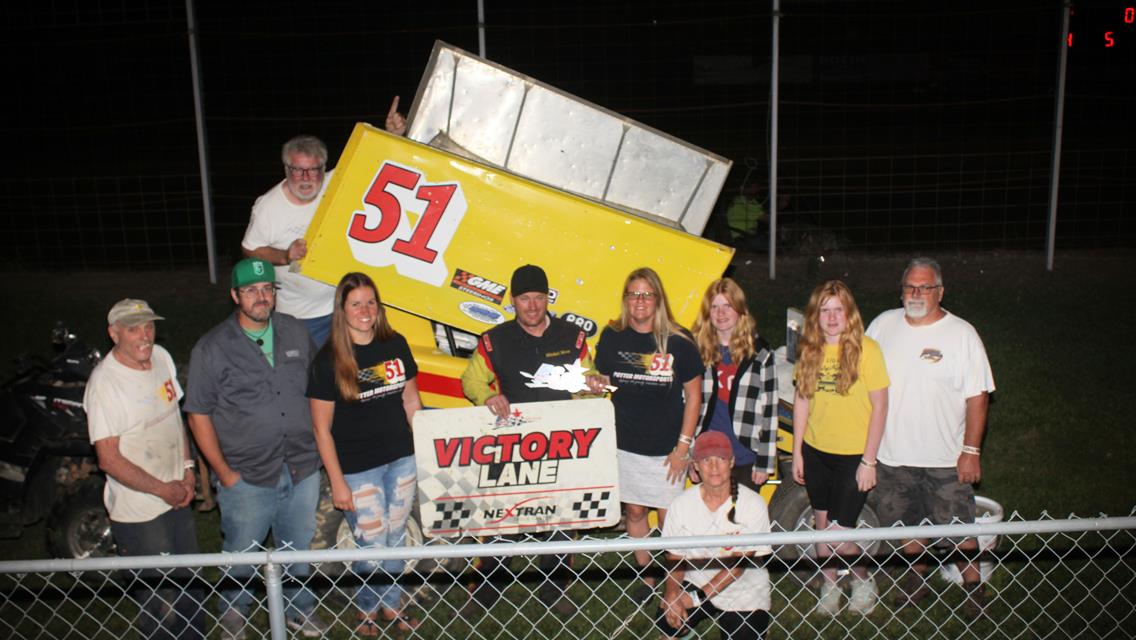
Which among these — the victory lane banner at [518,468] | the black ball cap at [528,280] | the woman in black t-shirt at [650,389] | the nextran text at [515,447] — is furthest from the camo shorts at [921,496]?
the black ball cap at [528,280]

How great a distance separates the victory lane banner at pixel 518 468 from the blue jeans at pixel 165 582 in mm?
1179

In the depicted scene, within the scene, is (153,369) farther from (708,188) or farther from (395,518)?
(708,188)

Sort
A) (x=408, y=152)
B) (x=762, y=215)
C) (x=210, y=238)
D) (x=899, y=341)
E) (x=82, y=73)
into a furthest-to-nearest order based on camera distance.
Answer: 1. (x=82, y=73)
2. (x=762, y=215)
3. (x=210, y=238)
4. (x=408, y=152)
5. (x=899, y=341)

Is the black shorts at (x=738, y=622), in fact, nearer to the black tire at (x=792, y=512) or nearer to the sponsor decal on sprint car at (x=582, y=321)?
the black tire at (x=792, y=512)

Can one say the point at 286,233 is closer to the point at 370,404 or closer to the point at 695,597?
the point at 370,404

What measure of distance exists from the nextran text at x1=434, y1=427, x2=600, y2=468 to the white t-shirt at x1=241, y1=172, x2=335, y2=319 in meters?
1.48

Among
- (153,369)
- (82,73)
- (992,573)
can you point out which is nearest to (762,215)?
(992,573)

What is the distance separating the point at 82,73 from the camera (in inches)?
763

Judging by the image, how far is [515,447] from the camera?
508cm

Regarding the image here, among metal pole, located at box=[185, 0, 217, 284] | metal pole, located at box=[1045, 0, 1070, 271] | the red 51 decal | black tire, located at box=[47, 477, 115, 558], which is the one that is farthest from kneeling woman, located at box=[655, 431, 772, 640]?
metal pole, located at box=[1045, 0, 1070, 271]

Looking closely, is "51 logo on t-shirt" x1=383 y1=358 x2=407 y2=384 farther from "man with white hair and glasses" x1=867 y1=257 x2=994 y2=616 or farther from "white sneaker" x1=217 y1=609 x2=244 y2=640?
"man with white hair and glasses" x1=867 y1=257 x2=994 y2=616

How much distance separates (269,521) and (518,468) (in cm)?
132

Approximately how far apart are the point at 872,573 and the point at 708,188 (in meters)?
2.51

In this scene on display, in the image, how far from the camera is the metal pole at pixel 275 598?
3.19m
